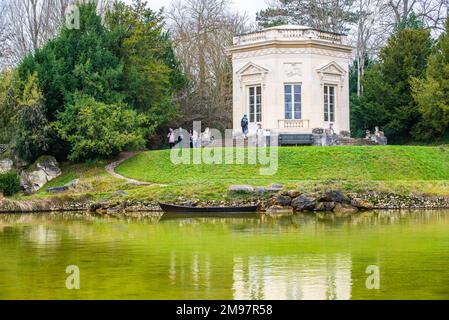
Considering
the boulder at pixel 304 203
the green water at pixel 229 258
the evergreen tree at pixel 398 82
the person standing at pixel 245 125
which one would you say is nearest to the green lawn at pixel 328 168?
the boulder at pixel 304 203

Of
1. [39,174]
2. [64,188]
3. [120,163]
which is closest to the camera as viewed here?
[64,188]

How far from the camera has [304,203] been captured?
32188 mm

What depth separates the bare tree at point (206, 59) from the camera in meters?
56.2

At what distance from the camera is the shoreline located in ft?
106

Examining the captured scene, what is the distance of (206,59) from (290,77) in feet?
43.7

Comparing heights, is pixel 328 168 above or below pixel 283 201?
above

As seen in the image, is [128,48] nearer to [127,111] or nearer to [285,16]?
[127,111]

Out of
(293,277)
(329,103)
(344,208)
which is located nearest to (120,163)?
(329,103)

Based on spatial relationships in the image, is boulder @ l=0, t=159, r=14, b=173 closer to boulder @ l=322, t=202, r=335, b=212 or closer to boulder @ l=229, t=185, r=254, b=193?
boulder @ l=229, t=185, r=254, b=193

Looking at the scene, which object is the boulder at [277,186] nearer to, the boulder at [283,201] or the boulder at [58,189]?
the boulder at [283,201]

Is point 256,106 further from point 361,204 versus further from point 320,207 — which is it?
point 320,207

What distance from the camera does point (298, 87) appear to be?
4762 centimetres
